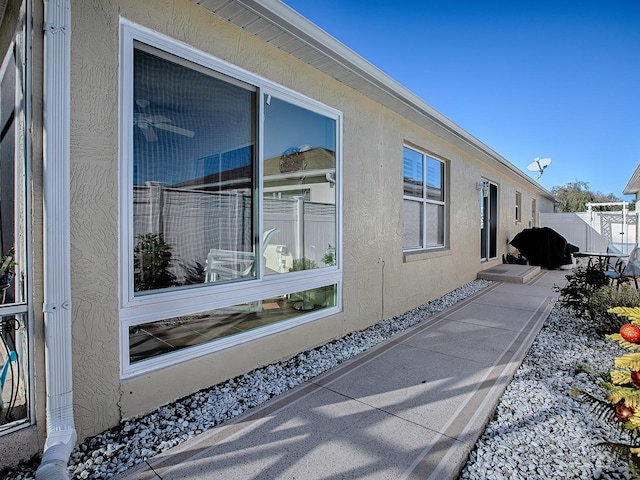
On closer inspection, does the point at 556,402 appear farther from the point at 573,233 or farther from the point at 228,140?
the point at 573,233

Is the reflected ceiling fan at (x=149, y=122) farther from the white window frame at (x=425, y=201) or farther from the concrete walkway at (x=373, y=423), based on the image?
the white window frame at (x=425, y=201)

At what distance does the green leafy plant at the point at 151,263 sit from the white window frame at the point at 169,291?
61mm

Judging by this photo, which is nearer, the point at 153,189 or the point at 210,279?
the point at 153,189

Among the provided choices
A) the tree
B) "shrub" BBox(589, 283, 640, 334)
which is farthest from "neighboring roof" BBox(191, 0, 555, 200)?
the tree

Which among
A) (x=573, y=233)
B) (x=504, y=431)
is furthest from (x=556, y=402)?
(x=573, y=233)

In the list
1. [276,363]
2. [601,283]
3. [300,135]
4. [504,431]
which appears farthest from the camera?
[601,283]

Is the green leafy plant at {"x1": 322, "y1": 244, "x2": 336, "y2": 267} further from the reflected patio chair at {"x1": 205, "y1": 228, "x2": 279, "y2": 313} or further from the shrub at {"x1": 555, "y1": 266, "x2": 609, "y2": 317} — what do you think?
the shrub at {"x1": 555, "y1": 266, "x2": 609, "y2": 317}

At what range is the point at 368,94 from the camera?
4574 millimetres

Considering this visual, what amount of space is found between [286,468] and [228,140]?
2536mm

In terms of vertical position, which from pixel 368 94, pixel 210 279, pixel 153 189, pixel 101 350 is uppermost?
pixel 368 94

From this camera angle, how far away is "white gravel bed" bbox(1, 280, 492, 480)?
6.56 ft

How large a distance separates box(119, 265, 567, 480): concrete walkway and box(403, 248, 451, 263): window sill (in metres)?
1.68

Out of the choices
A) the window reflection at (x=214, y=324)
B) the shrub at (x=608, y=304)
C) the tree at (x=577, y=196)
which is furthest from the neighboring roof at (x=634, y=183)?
the tree at (x=577, y=196)

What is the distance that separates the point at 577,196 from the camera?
3962 centimetres
